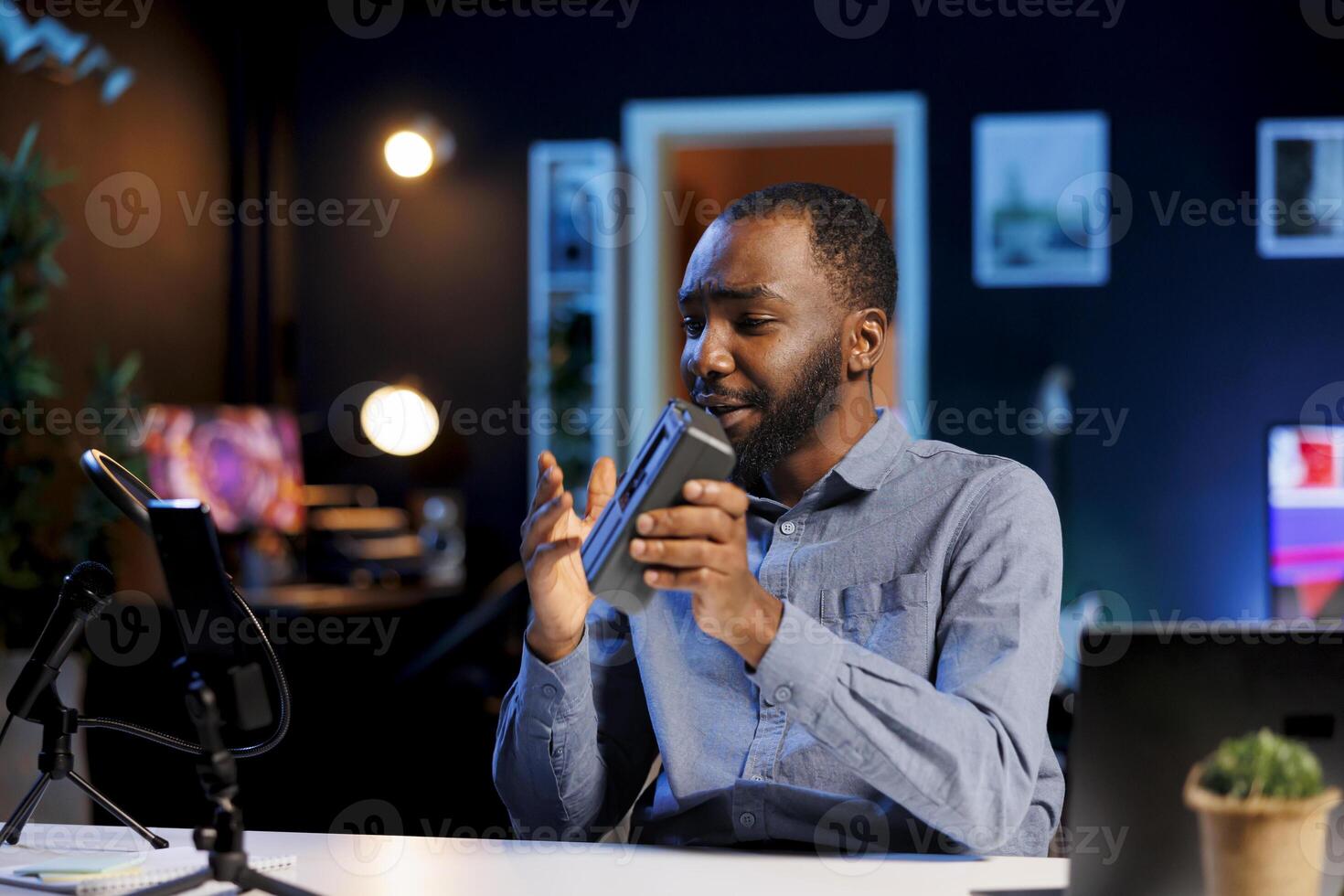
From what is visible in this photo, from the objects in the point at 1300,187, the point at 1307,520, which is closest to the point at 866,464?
the point at 1307,520

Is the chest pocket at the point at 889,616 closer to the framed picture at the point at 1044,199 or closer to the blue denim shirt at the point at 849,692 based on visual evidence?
the blue denim shirt at the point at 849,692

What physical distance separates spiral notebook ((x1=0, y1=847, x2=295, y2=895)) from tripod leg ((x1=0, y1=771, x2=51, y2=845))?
84 millimetres

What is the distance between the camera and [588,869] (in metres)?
1.24

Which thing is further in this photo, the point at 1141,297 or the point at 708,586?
the point at 1141,297

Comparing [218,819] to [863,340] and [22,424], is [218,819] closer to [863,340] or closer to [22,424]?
[863,340]

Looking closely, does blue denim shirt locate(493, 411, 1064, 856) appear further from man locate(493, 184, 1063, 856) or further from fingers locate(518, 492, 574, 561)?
fingers locate(518, 492, 574, 561)

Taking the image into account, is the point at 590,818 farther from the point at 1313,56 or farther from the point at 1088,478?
the point at 1313,56

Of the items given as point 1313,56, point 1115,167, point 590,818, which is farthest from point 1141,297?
point 590,818

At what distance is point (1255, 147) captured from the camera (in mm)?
4758

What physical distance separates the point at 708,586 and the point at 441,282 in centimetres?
435

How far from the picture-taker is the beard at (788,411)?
1572mm

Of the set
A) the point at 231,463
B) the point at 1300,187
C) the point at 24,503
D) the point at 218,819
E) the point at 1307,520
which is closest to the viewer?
the point at 218,819

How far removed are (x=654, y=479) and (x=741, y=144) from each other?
4.41 m

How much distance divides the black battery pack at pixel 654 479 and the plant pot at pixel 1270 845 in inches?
19.1
